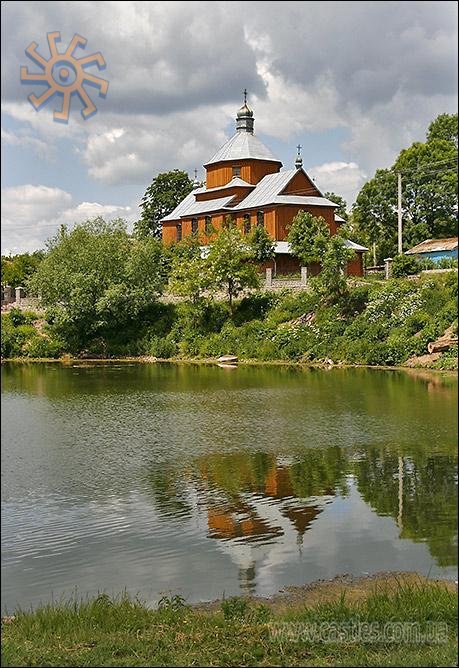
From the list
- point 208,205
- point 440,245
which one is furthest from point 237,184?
point 440,245

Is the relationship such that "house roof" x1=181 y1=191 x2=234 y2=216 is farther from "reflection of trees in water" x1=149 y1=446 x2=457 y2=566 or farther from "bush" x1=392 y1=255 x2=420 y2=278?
"reflection of trees in water" x1=149 y1=446 x2=457 y2=566

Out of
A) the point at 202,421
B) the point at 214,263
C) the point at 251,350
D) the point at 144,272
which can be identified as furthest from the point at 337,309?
the point at 202,421

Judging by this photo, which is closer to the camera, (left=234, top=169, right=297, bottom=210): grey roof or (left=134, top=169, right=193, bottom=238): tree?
(left=234, top=169, right=297, bottom=210): grey roof

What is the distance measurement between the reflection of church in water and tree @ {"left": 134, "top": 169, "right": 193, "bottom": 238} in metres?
39.9

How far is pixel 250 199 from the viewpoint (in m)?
41.2

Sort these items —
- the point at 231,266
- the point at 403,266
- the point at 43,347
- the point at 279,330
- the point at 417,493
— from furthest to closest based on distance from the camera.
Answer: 1. the point at 231,266
2. the point at 279,330
3. the point at 403,266
4. the point at 43,347
5. the point at 417,493

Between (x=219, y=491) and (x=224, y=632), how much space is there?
5.52m

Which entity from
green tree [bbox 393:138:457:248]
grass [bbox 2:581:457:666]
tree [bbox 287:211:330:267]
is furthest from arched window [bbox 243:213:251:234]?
grass [bbox 2:581:457:666]

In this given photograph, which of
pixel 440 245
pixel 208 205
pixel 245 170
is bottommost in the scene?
pixel 440 245

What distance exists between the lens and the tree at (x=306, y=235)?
3506cm

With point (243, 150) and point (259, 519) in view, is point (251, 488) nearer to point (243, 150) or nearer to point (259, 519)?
point (259, 519)

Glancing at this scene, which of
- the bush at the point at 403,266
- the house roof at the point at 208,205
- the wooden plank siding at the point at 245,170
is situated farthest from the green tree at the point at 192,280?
the wooden plank siding at the point at 245,170

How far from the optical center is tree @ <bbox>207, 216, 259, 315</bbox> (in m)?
33.2

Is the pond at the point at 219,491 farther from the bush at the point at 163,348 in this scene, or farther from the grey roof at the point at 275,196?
the grey roof at the point at 275,196
